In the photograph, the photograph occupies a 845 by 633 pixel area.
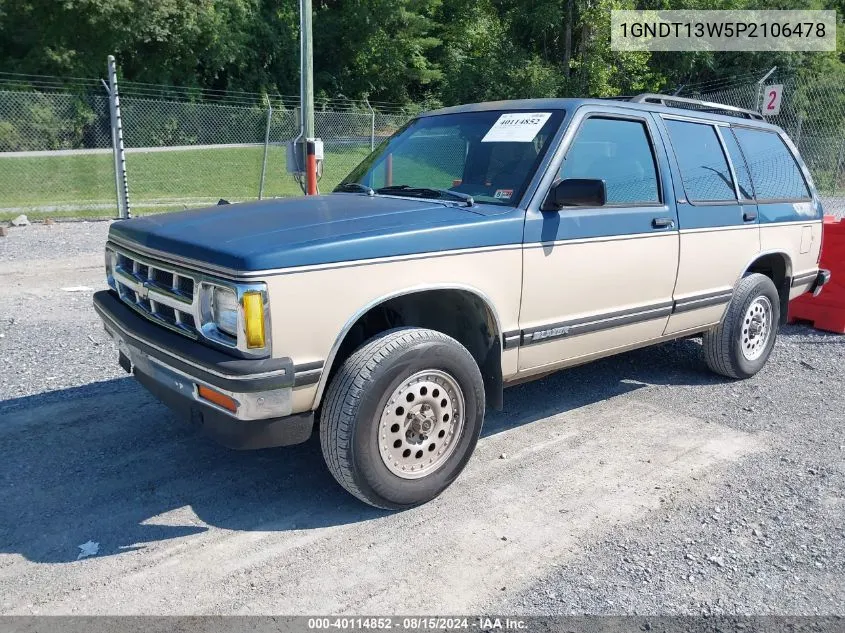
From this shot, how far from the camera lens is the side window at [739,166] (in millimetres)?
5320

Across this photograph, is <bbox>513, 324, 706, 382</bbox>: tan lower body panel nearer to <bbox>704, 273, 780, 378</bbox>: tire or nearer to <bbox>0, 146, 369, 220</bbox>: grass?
<bbox>704, 273, 780, 378</bbox>: tire

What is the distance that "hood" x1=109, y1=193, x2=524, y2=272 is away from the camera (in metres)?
3.09

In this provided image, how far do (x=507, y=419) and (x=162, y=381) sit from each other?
2.32m

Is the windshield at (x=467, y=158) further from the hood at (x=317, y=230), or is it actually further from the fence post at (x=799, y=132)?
the fence post at (x=799, y=132)

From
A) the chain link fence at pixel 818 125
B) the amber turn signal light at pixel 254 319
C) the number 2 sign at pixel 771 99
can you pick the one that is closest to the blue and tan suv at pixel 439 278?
the amber turn signal light at pixel 254 319

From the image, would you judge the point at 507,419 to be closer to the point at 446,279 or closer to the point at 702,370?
the point at 446,279

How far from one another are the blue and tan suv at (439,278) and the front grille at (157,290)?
0.05 ft

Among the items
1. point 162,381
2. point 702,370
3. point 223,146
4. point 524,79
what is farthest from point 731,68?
point 162,381

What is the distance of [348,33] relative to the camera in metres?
39.7

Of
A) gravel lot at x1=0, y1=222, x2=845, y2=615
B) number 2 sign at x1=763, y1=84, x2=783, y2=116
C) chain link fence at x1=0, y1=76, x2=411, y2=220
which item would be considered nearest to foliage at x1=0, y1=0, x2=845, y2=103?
chain link fence at x1=0, y1=76, x2=411, y2=220

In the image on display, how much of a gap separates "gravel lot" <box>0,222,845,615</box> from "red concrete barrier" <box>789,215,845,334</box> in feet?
6.76

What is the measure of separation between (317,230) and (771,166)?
413 centimetres

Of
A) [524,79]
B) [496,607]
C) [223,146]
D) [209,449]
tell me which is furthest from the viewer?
[524,79]

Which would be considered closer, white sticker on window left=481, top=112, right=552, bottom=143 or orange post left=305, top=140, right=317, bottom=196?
white sticker on window left=481, top=112, right=552, bottom=143
